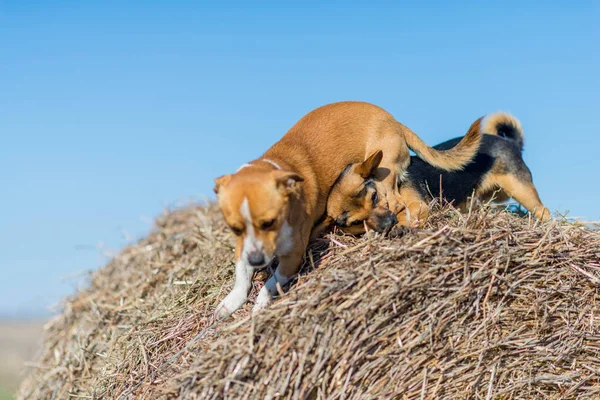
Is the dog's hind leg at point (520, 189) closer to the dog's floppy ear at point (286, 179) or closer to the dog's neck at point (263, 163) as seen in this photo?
the dog's neck at point (263, 163)

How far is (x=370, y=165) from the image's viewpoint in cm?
471

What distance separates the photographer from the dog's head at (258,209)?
12.2ft

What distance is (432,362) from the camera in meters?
3.92

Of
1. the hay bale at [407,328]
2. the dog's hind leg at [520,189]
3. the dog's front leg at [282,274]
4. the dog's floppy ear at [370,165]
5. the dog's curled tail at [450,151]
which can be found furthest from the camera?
the dog's hind leg at [520,189]

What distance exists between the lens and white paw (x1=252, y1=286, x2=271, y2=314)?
13.2 ft

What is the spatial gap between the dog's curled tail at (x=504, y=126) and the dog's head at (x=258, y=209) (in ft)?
11.8

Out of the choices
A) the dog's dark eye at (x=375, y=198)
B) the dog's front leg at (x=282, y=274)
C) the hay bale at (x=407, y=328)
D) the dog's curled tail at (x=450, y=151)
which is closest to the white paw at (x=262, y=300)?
the dog's front leg at (x=282, y=274)

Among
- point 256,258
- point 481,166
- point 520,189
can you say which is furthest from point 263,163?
point 520,189

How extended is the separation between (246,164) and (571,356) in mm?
2546

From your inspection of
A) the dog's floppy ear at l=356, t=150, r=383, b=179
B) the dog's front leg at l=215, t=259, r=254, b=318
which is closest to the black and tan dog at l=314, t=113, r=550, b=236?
the dog's floppy ear at l=356, t=150, r=383, b=179

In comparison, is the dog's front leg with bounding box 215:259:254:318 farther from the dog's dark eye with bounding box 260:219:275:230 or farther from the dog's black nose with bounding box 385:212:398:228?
the dog's black nose with bounding box 385:212:398:228

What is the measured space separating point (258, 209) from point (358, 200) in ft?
3.99

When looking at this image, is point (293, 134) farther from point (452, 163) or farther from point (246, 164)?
point (452, 163)

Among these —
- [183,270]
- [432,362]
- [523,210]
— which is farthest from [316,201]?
[523,210]
